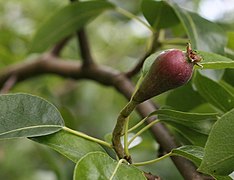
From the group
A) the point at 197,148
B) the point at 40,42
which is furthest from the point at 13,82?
the point at 197,148

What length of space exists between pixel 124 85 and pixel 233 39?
196 mm

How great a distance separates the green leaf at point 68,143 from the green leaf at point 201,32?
0.79 ft

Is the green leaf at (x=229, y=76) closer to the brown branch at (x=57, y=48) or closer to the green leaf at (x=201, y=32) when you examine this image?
the green leaf at (x=201, y=32)

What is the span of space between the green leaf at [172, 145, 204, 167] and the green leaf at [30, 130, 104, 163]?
0.09 m

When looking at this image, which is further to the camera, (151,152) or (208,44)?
(151,152)

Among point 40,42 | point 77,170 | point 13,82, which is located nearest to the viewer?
point 77,170

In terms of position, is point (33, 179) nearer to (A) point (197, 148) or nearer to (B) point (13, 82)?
(B) point (13, 82)

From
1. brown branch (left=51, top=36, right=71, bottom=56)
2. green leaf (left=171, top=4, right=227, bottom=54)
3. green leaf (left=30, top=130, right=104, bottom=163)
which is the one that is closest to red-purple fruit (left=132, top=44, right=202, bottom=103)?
green leaf (left=30, top=130, right=104, bottom=163)

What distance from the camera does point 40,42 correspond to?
98cm

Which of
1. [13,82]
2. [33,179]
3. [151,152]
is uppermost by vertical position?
[13,82]

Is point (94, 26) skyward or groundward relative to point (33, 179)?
skyward

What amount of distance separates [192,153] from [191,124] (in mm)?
87

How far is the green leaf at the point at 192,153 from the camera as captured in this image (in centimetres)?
54

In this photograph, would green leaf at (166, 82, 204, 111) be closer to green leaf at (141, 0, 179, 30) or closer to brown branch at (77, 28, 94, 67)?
Answer: green leaf at (141, 0, 179, 30)
